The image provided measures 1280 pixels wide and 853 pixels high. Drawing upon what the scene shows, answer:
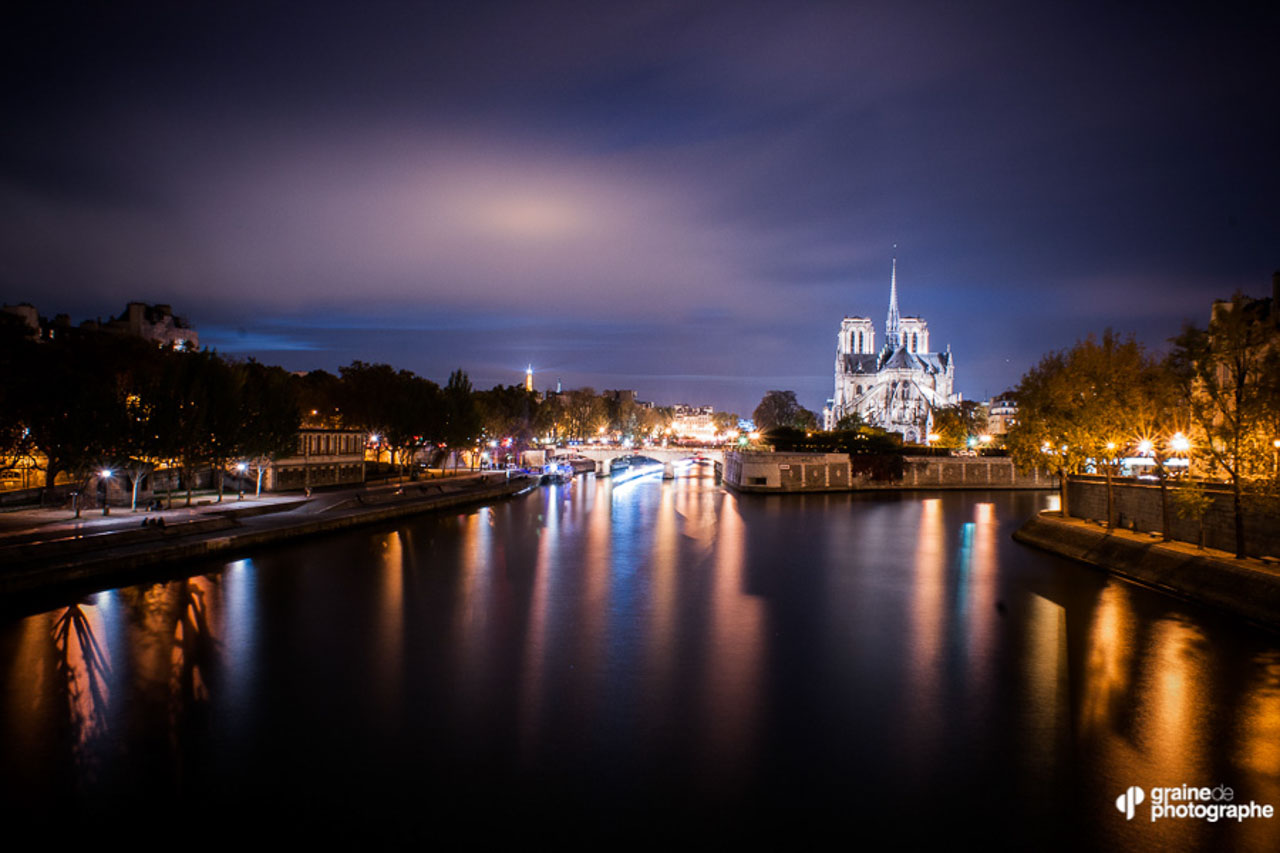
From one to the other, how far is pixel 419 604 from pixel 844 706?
11905 mm

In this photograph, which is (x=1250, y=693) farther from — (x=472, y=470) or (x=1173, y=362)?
(x=472, y=470)

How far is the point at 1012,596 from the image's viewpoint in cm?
2205

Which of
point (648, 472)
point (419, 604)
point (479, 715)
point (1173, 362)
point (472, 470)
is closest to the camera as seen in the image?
point (479, 715)

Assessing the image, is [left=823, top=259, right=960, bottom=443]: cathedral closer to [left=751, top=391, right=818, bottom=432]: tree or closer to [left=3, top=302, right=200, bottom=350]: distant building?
[left=751, top=391, right=818, bottom=432]: tree

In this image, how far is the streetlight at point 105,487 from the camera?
2758cm

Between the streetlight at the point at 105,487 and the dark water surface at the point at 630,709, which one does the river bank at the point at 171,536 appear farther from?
the streetlight at the point at 105,487

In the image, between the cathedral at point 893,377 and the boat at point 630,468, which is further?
the cathedral at point 893,377

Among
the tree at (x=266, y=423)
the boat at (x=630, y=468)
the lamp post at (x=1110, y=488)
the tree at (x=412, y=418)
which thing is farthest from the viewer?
the boat at (x=630, y=468)

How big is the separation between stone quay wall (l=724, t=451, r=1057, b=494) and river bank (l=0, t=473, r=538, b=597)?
85.3 ft

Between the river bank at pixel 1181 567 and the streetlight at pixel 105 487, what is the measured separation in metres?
32.7

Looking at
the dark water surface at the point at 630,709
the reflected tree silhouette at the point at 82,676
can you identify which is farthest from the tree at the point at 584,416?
the reflected tree silhouette at the point at 82,676

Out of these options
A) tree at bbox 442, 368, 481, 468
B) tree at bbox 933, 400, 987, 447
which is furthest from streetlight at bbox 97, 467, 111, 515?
tree at bbox 933, 400, 987, 447

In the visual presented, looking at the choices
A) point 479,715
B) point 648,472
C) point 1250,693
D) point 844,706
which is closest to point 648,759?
point 479,715

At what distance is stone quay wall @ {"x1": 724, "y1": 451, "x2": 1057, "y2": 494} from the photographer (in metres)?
57.2
